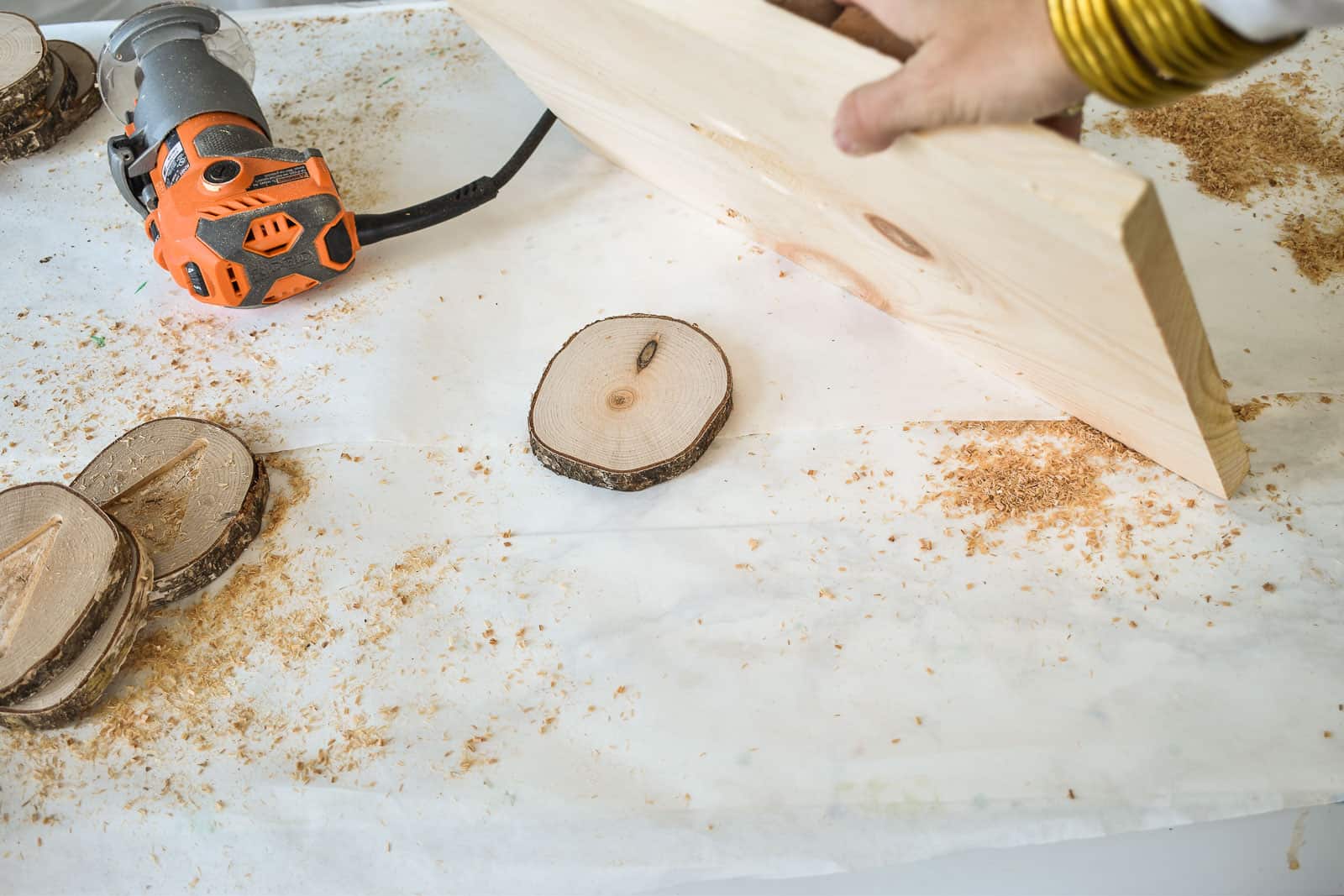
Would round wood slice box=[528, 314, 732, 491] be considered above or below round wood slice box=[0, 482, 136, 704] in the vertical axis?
above

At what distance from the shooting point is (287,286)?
1.73 metres

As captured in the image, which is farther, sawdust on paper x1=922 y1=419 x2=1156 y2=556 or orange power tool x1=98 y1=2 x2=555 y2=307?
orange power tool x1=98 y1=2 x2=555 y2=307

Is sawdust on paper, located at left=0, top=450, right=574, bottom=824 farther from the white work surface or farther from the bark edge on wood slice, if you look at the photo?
the bark edge on wood slice

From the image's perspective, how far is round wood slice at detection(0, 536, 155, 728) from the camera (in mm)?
1304

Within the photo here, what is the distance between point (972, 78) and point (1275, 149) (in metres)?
1.28

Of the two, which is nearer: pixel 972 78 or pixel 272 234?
pixel 972 78

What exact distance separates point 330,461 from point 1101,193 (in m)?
→ 1.21

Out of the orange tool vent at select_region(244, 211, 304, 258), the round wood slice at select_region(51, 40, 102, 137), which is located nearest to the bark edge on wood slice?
the orange tool vent at select_region(244, 211, 304, 258)

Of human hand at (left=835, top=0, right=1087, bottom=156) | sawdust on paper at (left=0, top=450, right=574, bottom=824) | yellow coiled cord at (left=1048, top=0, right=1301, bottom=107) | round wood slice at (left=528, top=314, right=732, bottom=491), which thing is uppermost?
yellow coiled cord at (left=1048, top=0, right=1301, bottom=107)

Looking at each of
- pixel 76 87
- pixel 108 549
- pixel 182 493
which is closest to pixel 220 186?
pixel 182 493

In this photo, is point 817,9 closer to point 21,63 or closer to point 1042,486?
point 1042,486

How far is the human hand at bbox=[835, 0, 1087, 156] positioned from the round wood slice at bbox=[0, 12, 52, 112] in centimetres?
189

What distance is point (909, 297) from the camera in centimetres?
152

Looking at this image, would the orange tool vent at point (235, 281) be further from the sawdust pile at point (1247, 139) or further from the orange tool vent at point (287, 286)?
the sawdust pile at point (1247, 139)
